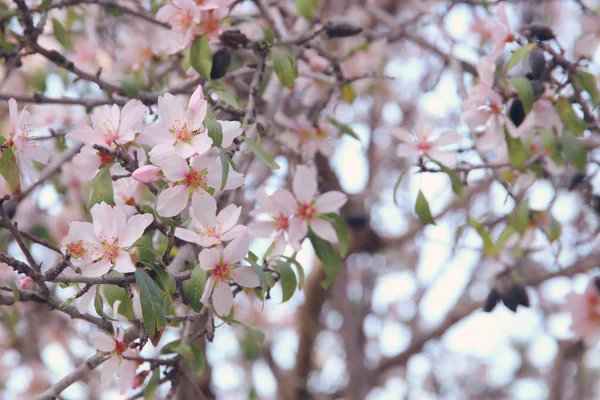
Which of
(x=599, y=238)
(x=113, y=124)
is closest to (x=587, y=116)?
(x=599, y=238)

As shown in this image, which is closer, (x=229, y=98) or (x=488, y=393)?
Answer: (x=229, y=98)

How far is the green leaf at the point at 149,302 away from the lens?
0.85 meters

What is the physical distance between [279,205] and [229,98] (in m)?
0.24

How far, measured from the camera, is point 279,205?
122 cm

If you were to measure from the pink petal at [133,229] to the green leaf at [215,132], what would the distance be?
0.15 metres

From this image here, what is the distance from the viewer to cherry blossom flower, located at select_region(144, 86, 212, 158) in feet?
2.95

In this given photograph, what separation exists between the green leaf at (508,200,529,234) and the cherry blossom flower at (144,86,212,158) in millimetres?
861

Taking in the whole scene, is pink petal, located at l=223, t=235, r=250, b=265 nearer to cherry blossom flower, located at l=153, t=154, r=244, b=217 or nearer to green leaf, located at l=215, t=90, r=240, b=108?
cherry blossom flower, located at l=153, t=154, r=244, b=217

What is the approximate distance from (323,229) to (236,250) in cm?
31

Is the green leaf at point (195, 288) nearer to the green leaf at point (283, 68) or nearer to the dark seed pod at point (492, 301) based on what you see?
the green leaf at point (283, 68)

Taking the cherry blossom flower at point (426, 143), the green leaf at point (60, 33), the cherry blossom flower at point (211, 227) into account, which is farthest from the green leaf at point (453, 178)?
the green leaf at point (60, 33)

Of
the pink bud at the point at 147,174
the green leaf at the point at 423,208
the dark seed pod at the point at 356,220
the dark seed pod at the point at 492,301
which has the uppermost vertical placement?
Answer: the pink bud at the point at 147,174

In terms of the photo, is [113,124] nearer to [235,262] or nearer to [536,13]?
[235,262]

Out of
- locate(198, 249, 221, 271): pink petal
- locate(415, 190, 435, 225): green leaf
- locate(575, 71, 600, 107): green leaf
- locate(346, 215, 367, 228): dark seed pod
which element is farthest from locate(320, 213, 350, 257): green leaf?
locate(346, 215, 367, 228): dark seed pod
